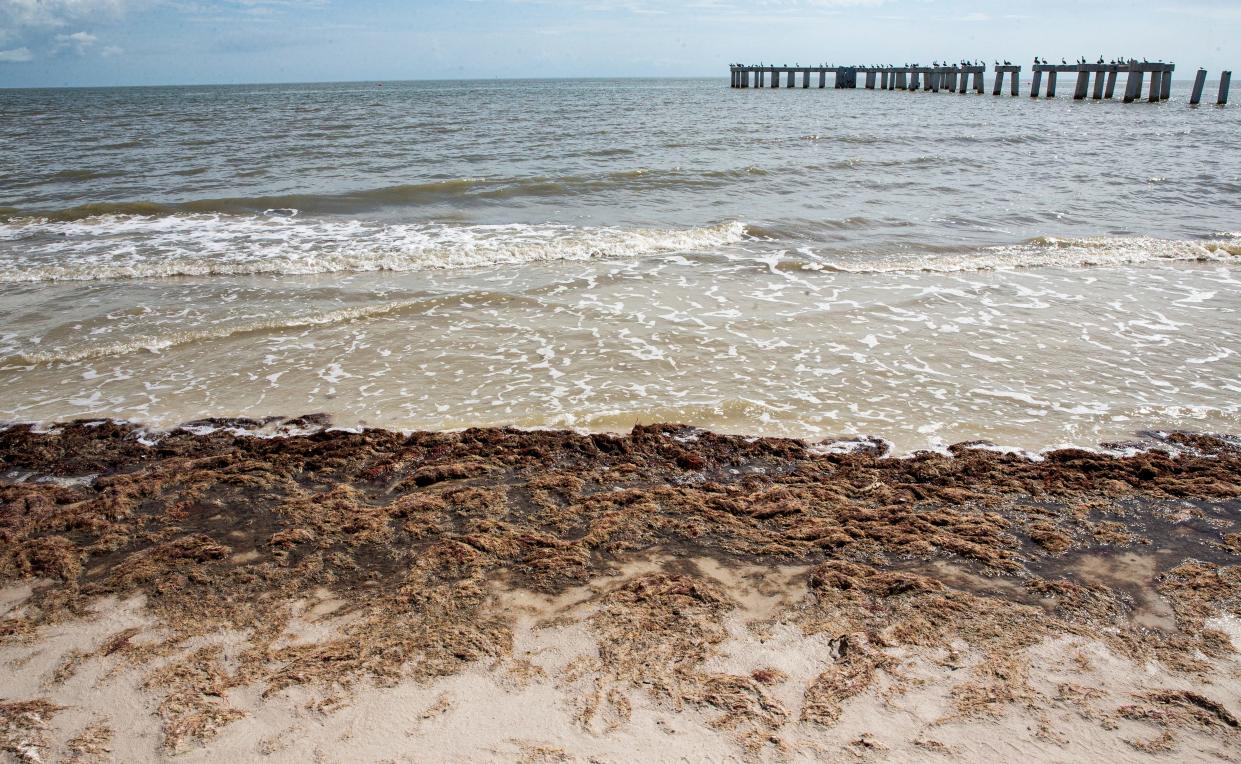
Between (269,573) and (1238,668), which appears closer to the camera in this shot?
(1238,668)

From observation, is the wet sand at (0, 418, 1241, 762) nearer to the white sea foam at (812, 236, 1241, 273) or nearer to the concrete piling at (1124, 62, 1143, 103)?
the white sea foam at (812, 236, 1241, 273)

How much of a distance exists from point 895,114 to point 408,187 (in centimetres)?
3427

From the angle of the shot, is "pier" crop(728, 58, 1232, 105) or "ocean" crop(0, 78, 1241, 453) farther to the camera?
"pier" crop(728, 58, 1232, 105)

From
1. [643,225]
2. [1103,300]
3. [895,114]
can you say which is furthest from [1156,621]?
[895,114]

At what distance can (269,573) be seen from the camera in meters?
3.96

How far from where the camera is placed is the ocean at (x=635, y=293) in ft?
21.4

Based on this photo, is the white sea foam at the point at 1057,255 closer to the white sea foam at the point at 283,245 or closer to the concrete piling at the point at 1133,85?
the white sea foam at the point at 283,245

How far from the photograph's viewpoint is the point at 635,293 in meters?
9.93

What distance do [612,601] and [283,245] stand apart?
11.2 m

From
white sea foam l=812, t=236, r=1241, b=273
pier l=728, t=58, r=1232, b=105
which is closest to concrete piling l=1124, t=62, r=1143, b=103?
pier l=728, t=58, r=1232, b=105

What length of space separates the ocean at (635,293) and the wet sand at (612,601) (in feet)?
2.94

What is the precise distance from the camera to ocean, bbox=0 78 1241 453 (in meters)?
6.53

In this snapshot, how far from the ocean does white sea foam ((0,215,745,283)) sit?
3.2 inches

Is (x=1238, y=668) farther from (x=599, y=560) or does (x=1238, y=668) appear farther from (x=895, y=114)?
(x=895, y=114)
